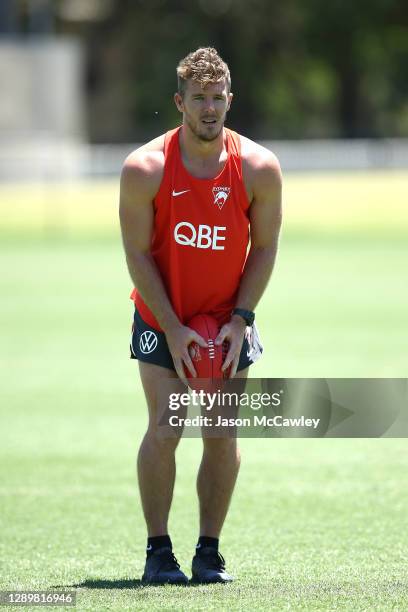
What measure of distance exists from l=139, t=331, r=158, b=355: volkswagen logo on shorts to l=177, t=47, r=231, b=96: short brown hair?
1152 mm

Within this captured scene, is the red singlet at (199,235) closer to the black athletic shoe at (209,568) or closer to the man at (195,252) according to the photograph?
the man at (195,252)

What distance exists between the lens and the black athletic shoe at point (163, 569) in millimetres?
5656

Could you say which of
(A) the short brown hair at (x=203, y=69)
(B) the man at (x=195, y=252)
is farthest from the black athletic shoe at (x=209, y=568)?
(A) the short brown hair at (x=203, y=69)

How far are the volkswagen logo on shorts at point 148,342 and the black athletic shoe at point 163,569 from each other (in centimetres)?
94

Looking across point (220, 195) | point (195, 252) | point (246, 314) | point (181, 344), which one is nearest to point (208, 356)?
point (181, 344)

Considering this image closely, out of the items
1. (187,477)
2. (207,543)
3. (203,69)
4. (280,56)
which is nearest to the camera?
(203,69)

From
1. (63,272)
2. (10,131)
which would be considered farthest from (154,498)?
(10,131)

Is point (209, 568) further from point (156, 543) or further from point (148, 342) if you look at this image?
point (148, 342)

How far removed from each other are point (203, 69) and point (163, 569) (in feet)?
7.60

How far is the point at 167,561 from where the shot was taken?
5715 mm

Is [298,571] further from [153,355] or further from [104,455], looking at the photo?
[104,455]

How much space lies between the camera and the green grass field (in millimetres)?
5695

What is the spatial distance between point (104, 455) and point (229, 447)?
3.52m

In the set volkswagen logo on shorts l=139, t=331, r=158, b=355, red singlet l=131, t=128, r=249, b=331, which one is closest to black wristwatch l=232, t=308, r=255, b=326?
red singlet l=131, t=128, r=249, b=331
